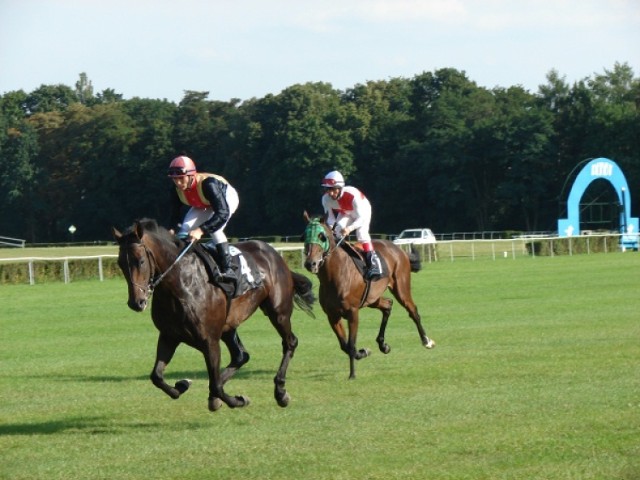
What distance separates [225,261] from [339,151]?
75928 millimetres

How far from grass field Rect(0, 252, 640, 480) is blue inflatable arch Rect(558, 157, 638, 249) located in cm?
2957

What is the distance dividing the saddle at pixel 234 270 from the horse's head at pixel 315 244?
1803mm

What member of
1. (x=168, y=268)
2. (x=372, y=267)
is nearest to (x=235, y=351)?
(x=168, y=268)

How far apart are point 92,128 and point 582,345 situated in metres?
83.4

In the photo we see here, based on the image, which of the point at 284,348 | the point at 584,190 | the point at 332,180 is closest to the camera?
the point at 284,348

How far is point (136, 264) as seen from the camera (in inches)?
370

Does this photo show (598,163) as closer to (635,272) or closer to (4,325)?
(635,272)

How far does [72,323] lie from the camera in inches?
842

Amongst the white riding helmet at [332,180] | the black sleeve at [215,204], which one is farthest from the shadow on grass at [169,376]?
the black sleeve at [215,204]

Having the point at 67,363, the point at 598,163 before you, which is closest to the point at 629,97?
the point at 598,163

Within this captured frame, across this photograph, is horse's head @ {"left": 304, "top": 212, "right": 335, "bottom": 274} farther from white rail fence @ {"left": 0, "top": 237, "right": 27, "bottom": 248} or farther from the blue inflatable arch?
white rail fence @ {"left": 0, "top": 237, "right": 27, "bottom": 248}

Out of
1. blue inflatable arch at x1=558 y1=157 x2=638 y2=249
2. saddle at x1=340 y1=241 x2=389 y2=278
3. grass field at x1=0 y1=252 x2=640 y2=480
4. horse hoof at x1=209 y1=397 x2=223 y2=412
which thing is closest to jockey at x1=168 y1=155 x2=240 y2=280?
horse hoof at x1=209 y1=397 x2=223 y2=412

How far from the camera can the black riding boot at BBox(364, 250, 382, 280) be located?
1414 cm

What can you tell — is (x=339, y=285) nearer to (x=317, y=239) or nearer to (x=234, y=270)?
(x=317, y=239)
